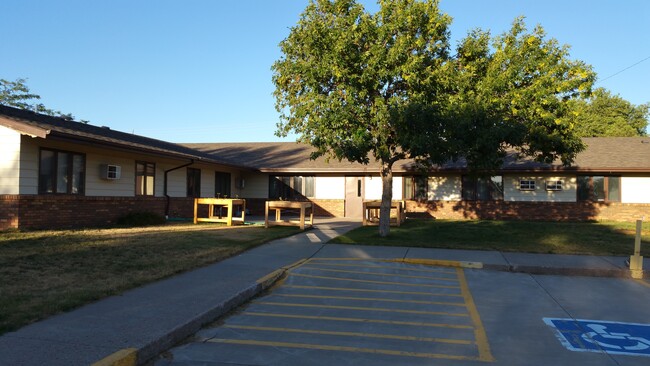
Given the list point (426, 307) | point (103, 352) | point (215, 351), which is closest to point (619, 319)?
point (426, 307)

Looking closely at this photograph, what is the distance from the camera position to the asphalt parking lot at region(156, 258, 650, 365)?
5379mm

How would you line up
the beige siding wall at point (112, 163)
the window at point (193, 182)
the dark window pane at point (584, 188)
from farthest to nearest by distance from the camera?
the dark window pane at point (584, 188) < the window at point (193, 182) < the beige siding wall at point (112, 163)

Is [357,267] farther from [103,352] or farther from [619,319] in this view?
[103,352]

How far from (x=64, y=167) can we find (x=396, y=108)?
1035cm

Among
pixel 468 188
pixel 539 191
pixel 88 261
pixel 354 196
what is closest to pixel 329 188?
pixel 354 196

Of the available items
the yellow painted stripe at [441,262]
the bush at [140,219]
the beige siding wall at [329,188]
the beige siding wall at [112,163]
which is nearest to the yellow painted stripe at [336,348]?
the yellow painted stripe at [441,262]

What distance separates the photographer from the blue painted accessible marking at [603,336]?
574cm

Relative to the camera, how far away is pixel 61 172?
1538 cm

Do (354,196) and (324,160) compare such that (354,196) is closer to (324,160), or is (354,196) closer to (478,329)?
(324,160)

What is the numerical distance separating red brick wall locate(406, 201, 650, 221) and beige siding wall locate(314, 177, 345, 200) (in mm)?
3770

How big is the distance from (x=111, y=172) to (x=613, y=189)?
22855 millimetres

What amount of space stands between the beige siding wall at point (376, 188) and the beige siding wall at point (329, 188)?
1.38 metres

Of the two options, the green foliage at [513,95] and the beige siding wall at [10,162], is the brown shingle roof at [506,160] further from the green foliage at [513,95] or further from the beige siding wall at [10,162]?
the beige siding wall at [10,162]

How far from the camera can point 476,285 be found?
9477 mm
